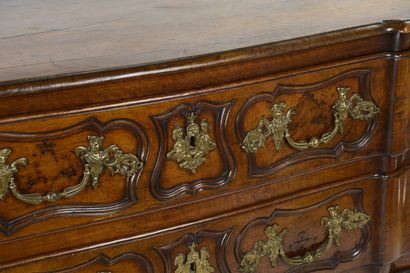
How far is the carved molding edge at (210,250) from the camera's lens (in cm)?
108

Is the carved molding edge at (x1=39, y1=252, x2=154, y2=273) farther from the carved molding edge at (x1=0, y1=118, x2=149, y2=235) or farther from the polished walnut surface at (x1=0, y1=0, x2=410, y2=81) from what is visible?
the polished walnut surface at (x1=0, y1=0, x2=410, y2=81)

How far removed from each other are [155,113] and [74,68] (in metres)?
0.12

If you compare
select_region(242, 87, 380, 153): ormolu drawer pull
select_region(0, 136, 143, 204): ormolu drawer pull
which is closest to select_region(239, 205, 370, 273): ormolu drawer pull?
select_region(242, 87, 380, 153): ormolu drawer pull

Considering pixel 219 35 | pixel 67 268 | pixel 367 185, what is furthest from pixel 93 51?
pixel 367 185

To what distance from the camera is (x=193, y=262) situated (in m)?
1.10

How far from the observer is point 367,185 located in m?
1.23

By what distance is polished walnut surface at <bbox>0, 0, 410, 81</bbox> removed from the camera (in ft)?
3.28

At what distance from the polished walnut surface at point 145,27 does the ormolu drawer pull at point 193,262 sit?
29cm

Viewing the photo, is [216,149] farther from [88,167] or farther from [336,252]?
[336,252]

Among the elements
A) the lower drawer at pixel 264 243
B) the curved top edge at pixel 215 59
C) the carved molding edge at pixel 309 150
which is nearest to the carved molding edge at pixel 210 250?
the lower drawer at pixel 264 243

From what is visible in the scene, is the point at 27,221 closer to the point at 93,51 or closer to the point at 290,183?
the point at 93,51

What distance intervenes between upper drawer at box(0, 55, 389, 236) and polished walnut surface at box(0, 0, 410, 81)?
0.20 ft

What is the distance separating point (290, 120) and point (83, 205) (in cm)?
33

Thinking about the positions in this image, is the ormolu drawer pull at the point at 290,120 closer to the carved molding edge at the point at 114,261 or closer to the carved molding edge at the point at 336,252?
the carved molding edge at the point at 336,252
